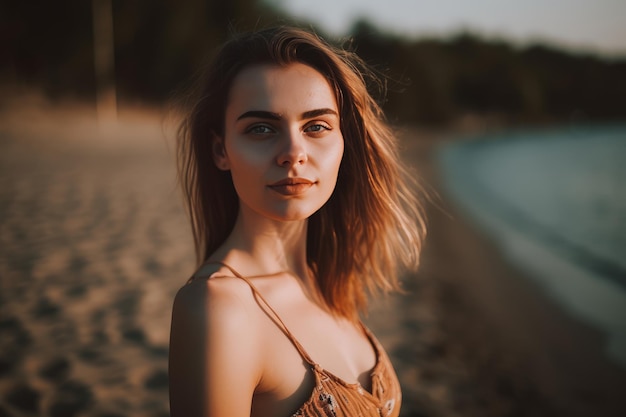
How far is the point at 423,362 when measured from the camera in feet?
13.3

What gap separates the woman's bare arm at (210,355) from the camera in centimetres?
109

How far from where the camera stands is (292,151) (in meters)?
1.29

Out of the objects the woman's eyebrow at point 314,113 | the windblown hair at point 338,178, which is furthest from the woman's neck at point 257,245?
the woman's eyebrow at point 314,113

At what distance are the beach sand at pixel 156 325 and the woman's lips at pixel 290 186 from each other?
0.73 meters

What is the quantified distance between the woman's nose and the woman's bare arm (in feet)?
1.24

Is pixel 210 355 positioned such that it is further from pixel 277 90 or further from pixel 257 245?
pixel 277 90

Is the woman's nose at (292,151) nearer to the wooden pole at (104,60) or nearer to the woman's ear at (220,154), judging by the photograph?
the woman's ear at (220,154)

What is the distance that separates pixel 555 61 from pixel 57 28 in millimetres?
50403

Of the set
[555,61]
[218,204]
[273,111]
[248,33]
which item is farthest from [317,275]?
[555,61]

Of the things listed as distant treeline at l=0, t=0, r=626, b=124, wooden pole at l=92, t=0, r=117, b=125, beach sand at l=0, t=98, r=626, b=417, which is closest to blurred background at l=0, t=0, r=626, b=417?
beach sand at l=0, t=98, r=626, b=417

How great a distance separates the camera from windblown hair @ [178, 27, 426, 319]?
144cm

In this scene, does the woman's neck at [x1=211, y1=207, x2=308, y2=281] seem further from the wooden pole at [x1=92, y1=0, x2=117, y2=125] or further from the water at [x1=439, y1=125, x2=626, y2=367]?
the wooden pole at [x1=92, y1=0, x2=117, y2=125]

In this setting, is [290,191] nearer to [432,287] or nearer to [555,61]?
[432,287]

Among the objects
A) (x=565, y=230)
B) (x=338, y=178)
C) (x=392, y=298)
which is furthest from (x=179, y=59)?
(x=338, y=178)
